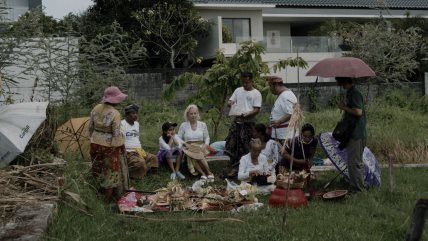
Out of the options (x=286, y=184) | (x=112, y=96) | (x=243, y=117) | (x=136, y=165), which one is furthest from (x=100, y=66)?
(x=286, y=184)

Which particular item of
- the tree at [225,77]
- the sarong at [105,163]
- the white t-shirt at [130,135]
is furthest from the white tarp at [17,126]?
the tree at [225,77]

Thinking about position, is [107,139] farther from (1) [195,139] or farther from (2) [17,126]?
(1) [195,139]

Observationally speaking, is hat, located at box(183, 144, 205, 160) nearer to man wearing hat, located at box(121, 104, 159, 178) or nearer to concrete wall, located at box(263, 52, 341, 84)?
man wearing hat, located at box(121, 104, 159, 178)

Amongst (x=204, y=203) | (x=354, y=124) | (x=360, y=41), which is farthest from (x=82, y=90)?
(x=360, y=41)

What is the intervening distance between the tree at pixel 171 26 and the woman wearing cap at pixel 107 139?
17138mm

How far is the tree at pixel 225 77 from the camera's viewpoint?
36.8ft

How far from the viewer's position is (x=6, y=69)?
1059cm

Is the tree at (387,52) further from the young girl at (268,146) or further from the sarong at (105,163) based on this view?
the sarong at (105,163)

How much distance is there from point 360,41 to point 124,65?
1231 centimetres

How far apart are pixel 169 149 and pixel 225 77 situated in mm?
2277

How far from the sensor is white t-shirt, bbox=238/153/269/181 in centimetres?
842

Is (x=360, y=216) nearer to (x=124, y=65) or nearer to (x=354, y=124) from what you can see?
(x=354, y=124)

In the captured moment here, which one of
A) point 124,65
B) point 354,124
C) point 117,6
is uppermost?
point 117,6

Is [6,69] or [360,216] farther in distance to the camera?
[6,69]
